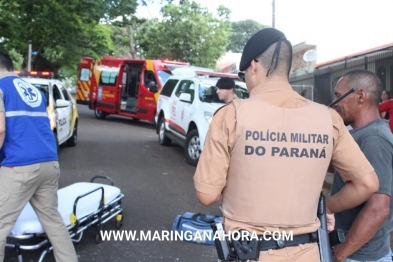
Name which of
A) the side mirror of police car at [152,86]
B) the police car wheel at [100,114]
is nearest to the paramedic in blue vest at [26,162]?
the side mirror of police car at [152,86]

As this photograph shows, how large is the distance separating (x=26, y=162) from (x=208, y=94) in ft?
20.8

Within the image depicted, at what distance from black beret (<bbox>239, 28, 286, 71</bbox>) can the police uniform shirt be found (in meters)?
0.14

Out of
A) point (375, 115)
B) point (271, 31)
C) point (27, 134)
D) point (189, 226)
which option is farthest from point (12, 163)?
point (375, 115)

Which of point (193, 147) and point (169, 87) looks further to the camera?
point (169, 87)

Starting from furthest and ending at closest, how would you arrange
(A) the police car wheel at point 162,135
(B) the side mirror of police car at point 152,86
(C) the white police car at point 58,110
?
(B) the side mirror of police car at point 152,86
(A) the police car wheel at point 162,135
(C) the white police car at point 58,110

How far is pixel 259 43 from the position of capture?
2000 millimetres

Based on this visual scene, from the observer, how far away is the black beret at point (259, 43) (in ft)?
6.53

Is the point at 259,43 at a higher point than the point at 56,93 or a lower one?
higher

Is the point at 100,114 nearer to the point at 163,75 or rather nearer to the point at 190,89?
the point at 163,75

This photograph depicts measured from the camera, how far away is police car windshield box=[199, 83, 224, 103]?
30.8ft

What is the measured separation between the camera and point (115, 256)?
15.1 ft

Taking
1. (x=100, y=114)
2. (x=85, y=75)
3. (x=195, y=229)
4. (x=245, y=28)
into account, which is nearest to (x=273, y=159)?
(x=195, y=229)

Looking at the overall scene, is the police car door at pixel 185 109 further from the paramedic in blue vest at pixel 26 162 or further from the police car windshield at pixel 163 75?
the paramedic in blue vest at pixel 26 162

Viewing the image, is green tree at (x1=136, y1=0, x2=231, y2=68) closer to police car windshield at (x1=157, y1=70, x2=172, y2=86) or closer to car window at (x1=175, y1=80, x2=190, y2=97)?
police car windshield at (x1=157, y1=70, x2=172, y2=86)
